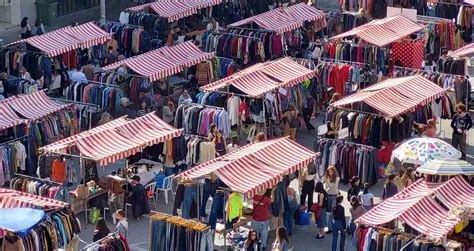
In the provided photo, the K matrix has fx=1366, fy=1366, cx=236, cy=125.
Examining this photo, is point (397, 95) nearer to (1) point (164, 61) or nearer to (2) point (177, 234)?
(1) point (164, 61)

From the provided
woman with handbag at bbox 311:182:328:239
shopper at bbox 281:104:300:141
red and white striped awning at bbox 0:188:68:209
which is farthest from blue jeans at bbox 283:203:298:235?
shopper at bbox 281:104:300:141

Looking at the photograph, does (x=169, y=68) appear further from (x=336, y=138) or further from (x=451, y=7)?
(x=451, y=7)

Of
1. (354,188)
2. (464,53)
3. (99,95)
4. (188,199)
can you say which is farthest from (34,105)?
(464,53)

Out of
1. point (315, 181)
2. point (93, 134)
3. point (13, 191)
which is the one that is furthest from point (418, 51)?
point (13, 191)

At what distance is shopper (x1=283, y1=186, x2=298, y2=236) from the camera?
2998cm

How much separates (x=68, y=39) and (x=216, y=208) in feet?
39.6

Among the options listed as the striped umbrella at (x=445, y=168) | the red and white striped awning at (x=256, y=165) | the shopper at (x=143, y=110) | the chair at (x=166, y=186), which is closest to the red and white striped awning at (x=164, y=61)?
the shopper at (x=143, y=110)

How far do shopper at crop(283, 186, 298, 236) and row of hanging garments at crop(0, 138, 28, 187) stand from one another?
6.68 meters

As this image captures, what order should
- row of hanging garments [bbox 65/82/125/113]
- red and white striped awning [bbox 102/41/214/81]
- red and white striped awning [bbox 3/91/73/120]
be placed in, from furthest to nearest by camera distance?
1. red and white striped awning [bbox 102/41/214/81]
2. row of hanging garments [bbox 65/82/125/113]
3. red and white striped awning [bbox 3/91/73/120]

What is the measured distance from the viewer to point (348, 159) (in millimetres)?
32781

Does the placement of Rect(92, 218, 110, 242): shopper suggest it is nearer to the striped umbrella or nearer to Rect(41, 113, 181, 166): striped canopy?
Rect(41, 113, 181, 166): striped canopy

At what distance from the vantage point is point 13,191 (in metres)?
28.3

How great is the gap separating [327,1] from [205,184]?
23204 mm

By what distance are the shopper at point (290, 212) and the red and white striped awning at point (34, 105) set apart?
274 inches
